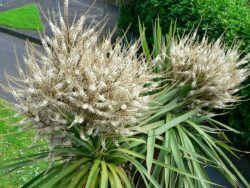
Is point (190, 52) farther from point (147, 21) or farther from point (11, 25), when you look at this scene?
point (11, 25)

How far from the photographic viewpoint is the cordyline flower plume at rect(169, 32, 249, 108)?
291 cm

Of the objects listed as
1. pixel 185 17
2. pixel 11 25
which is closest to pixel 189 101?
pixel 185 17

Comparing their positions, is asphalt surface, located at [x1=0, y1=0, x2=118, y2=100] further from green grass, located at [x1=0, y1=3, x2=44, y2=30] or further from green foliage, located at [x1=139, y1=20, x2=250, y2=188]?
green foliage, located at [x1=139, y1=20, x2=250, y2=188]

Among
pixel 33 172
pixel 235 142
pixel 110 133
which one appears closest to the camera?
pixel 110 133

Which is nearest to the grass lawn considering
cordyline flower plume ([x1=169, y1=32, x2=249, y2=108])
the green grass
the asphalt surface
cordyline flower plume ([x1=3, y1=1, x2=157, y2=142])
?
the asphalt surface

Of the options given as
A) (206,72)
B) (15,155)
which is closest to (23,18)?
(15,155)

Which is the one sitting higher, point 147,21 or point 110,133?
point 147,21

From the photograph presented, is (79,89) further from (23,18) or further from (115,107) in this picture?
(23,18)

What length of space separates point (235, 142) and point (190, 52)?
339cm

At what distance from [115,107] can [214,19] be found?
4533 mm

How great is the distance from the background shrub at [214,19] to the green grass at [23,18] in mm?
3565

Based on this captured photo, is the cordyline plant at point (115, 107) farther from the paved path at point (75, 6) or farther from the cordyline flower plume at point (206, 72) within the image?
the paved path at point (75, 6)

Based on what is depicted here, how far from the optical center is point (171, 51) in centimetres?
310

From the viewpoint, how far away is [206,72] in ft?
9.55
